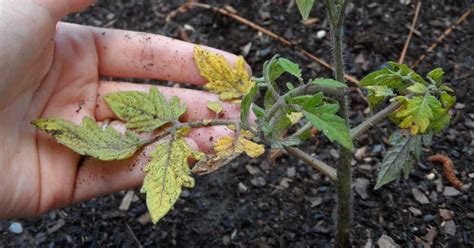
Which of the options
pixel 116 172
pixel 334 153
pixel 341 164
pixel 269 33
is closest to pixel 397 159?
pixel 341 164

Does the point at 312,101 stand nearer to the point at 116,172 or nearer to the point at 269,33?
the point at 116,172

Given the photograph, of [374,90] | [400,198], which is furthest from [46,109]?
[400,198]

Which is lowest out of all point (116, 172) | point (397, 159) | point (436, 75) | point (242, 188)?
point (242, 188)

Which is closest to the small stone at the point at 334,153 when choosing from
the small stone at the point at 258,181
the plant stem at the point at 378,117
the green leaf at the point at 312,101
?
the small stone at the point at 258,181

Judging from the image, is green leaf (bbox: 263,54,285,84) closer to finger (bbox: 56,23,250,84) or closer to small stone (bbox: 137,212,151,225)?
finger (bbox: 56,23,250,84)

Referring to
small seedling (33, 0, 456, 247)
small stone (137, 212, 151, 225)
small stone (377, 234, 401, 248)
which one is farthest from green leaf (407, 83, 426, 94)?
small stone (137, 212, 151, 225)

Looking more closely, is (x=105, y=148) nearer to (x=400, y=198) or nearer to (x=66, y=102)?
(x=66, y=102)
